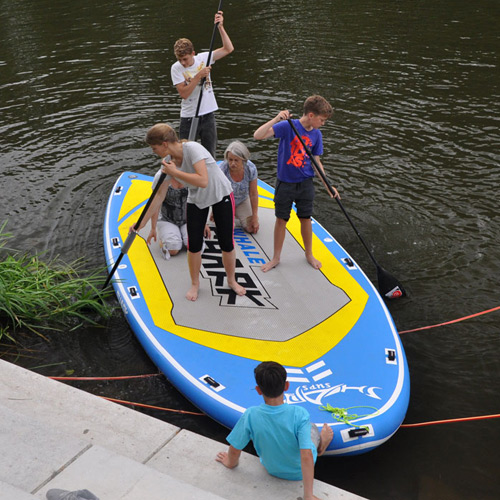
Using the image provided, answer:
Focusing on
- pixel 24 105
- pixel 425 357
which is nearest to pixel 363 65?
pixel 24 105

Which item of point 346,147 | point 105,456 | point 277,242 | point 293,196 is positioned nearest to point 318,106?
point 293,196

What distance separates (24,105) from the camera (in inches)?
424

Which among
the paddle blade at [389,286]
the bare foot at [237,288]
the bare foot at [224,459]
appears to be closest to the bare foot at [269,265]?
the bare foot at [237,288]

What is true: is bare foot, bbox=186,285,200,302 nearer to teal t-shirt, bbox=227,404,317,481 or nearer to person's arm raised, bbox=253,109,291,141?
person's arm raised, bbox=253,109,291,141

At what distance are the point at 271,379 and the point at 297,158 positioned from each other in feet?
8.95

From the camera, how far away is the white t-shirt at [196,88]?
6.45 metres

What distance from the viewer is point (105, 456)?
3.22 metres

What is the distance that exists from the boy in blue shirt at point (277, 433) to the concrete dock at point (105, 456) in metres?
0.13

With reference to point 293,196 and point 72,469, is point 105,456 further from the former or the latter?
point 293,196

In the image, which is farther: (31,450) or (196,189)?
(196,189)

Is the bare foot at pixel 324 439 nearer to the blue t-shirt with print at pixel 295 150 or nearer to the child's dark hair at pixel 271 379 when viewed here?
the child's dark hair at pixel 271 379

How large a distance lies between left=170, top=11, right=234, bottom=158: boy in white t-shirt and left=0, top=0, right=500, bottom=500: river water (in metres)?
1.77

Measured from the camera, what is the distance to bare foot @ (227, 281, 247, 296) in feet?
17.4

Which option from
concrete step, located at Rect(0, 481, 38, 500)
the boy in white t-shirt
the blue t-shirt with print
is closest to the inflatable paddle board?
the blue t-shirt with print
